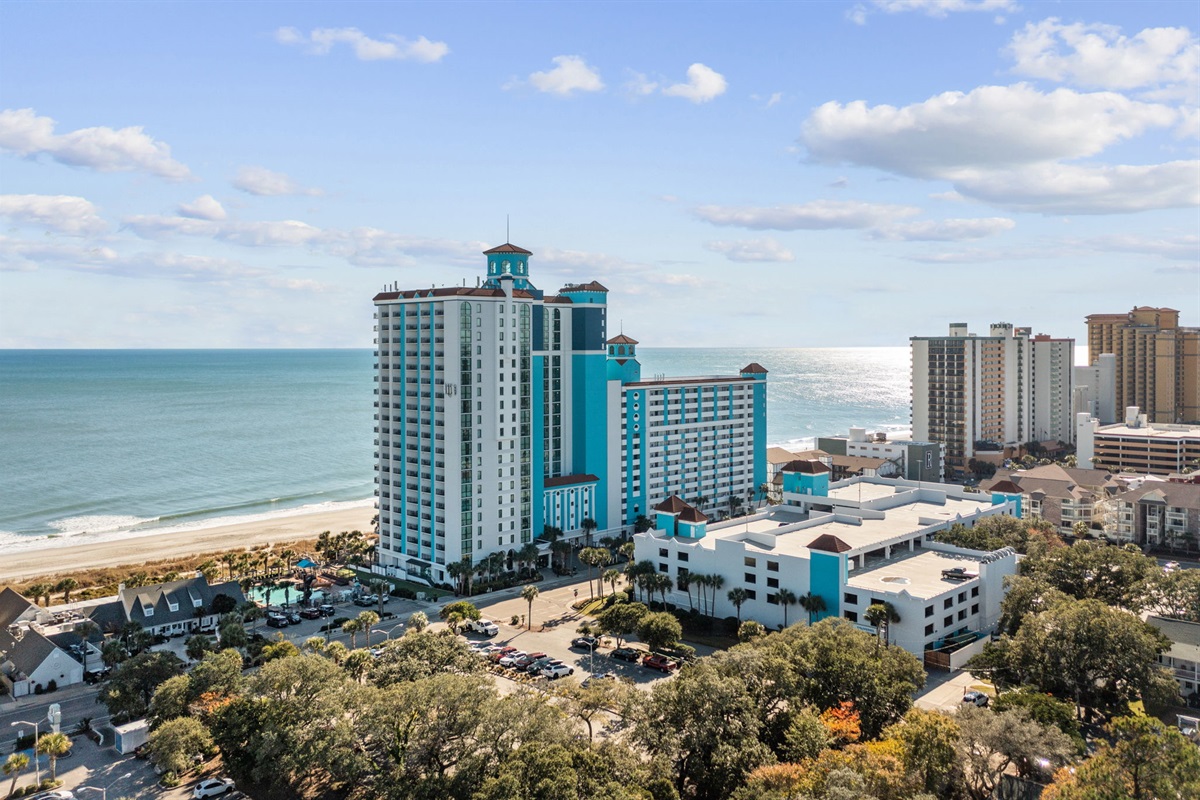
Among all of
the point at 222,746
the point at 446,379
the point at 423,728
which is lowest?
the point at 222,746

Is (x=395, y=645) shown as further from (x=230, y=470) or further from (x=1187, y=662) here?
(x=230, y=470)

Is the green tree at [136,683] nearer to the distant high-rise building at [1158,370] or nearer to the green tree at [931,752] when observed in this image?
the green tree at [931,752]

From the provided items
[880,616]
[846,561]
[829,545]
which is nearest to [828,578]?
[846,561]

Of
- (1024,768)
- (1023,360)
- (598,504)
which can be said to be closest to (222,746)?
(1024,768)

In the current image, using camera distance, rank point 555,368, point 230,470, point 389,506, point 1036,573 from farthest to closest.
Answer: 1. point 230,470
2. point 555,368
3. point 389,506
4. point 1036,573

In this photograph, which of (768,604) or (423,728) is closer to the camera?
(423,728)

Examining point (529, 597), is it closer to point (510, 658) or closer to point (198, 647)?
point (510, 658)

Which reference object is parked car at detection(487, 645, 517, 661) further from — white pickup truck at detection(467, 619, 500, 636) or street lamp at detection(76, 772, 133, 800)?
street lamp at detection(76, 772, 133, 800)
